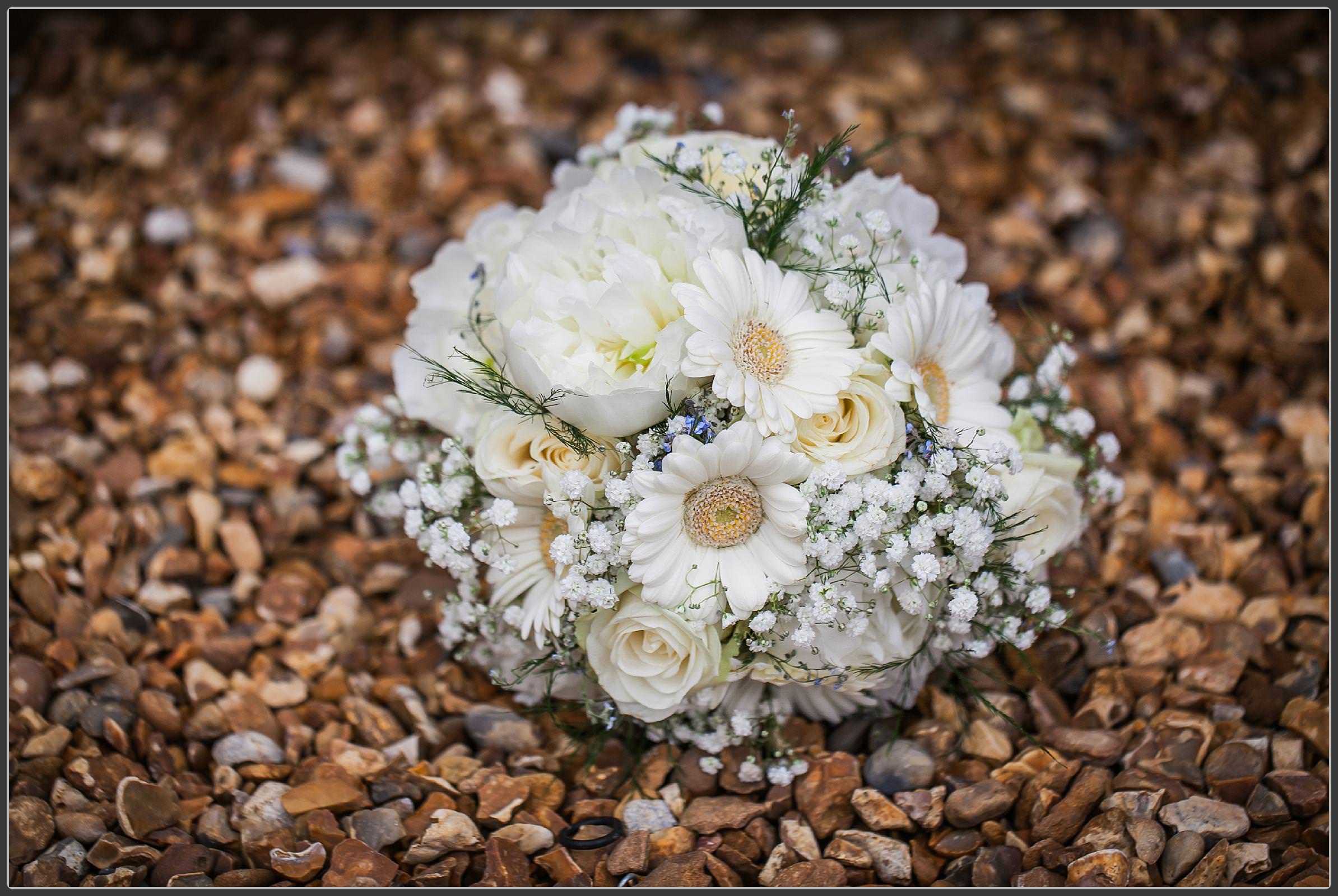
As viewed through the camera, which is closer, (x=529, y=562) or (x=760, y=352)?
(x=760, y=352)

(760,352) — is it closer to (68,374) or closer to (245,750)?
(245,750)

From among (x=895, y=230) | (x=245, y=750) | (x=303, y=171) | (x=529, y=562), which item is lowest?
(x=245, y=750)

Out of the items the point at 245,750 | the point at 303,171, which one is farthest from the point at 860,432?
the point at 303,171

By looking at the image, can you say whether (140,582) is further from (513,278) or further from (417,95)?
(417,95)

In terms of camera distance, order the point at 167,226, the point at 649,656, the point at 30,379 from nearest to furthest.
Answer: the point at 649,656
the point at 30,379
the point at 167,226

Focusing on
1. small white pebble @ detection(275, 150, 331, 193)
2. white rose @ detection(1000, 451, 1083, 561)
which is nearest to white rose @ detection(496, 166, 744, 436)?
white rose @ detection(1000, 451, 1083, 561)

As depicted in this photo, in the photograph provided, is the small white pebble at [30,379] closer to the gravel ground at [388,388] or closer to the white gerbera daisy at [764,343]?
the gravel ground at [388,388]

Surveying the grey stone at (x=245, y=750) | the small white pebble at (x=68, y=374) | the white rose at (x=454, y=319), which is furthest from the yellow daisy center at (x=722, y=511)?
the small white pebble at (x=68, y=374)
